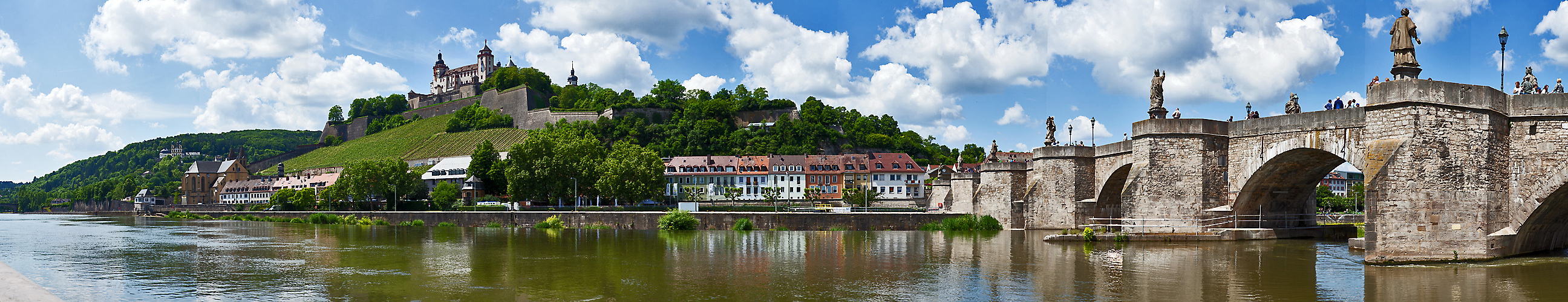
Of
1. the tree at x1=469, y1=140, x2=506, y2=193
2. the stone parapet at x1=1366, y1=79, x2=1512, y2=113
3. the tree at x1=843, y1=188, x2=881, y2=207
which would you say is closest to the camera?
the stone parapet at x1=1366, y1=79, x2=1512, y2=113

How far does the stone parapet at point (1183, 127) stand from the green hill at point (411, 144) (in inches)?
3942

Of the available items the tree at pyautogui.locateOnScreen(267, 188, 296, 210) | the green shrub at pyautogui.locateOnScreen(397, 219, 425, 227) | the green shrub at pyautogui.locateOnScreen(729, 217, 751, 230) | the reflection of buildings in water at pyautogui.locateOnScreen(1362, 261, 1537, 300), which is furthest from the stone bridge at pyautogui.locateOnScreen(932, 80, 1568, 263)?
the tree at pyautogui.locateOnScreen(267, 188, 296, 210)

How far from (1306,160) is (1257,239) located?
2908 mm

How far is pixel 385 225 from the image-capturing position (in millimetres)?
59219

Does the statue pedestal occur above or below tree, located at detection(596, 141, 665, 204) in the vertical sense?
above

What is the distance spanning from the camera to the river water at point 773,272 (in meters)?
15.6

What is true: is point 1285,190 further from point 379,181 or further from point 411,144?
point 411,144

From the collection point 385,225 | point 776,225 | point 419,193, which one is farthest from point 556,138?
point 776,225

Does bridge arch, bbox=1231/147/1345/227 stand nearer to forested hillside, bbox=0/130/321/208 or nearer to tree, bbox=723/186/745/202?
tree, bbox=723/186/745/202

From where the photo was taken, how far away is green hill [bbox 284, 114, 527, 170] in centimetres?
12650

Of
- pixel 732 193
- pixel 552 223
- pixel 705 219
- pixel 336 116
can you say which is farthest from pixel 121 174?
pixel 705 219

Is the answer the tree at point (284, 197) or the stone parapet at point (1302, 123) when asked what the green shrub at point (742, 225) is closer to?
the stone parapet at point (1302, 123)

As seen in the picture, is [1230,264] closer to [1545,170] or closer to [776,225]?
[1545,170]

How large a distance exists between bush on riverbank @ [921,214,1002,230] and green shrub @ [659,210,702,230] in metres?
10.9
